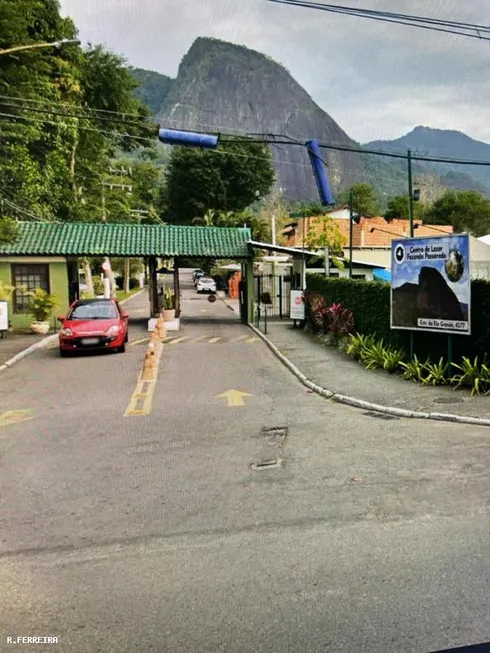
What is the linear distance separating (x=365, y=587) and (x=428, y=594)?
41cm

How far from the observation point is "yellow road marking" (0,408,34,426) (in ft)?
30.6

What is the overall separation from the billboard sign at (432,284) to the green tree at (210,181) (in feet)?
170

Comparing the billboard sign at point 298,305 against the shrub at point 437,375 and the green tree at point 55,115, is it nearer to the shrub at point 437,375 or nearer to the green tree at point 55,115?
the green tree at point 55,115

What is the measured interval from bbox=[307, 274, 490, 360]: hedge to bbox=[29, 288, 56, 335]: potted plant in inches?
445

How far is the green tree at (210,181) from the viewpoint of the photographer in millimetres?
62844

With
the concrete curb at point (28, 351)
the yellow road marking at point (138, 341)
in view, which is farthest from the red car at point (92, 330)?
the yellow road marking at point (138, 341)

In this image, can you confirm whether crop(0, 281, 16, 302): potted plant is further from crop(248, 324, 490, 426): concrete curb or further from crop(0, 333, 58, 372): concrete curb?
crop(248, 324, 490, 426): concrete curb

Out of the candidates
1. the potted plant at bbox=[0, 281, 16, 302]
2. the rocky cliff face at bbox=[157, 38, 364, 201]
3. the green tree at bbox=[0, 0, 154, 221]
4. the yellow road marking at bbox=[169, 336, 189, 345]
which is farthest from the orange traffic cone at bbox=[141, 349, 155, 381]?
the rocky cliff face at bbox=[157, 38, 364, 201]

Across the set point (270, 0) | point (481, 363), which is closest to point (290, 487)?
point (481, 363)

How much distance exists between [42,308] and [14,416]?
14608 millimetres

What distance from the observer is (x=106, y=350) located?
18.0 m

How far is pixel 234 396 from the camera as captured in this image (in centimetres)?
1106

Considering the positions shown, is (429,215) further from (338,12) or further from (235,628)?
(235,628)

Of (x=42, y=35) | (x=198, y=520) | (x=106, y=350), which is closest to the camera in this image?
(x=198, y=520)
